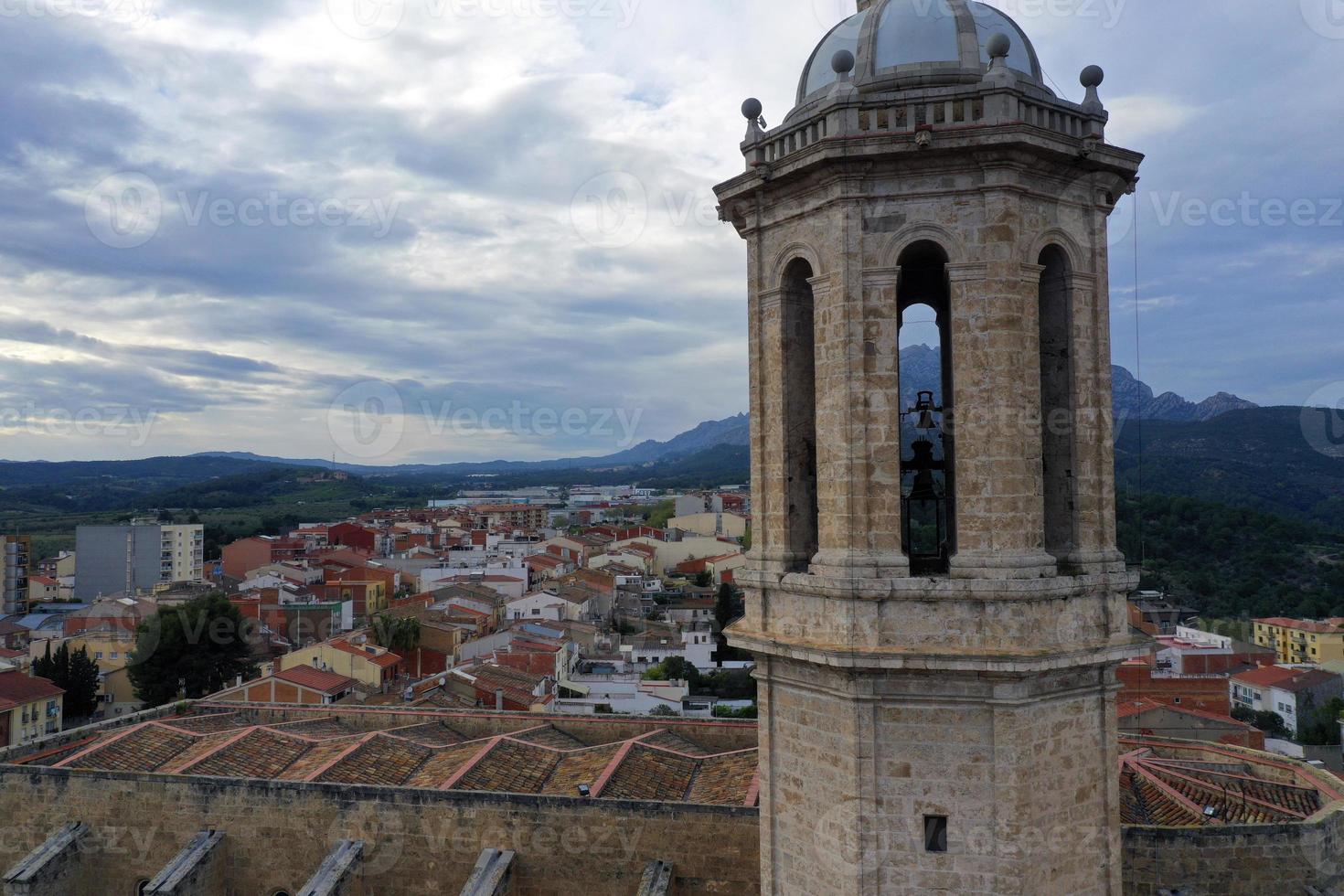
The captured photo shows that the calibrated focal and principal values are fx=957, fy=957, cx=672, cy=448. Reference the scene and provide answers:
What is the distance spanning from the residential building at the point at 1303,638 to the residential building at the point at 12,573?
91.9 m

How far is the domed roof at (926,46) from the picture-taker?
8.31m

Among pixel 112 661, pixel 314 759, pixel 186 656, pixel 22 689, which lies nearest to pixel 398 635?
pixel 186 656

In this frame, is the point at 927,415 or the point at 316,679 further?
the point at 316,679

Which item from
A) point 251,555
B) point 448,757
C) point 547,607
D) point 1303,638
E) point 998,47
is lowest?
point 1303,638

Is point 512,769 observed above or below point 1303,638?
above

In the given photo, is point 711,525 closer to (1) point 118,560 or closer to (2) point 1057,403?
(1) point 118,560

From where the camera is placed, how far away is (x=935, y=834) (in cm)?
752

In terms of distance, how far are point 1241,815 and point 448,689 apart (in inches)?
1037

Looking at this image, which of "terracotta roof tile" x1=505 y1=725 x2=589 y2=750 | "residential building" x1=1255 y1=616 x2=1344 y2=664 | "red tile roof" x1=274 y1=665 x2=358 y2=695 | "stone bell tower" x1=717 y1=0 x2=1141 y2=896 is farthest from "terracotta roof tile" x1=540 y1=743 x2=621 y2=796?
"residential building" x1=1255 y1=616 x2=1344 y2=664

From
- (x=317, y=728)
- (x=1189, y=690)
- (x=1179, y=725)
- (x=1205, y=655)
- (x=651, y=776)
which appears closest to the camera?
(x=651, y=776)

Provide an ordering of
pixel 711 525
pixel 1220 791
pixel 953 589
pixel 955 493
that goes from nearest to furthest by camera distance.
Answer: pixel 953 589
pixel 955 493
pixel 1220 791
pixel 711 525

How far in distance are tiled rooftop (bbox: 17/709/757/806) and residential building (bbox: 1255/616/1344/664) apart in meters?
55.1

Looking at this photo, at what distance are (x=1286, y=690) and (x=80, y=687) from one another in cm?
5864

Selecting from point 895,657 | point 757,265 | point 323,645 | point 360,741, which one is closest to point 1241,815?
point 895,657
